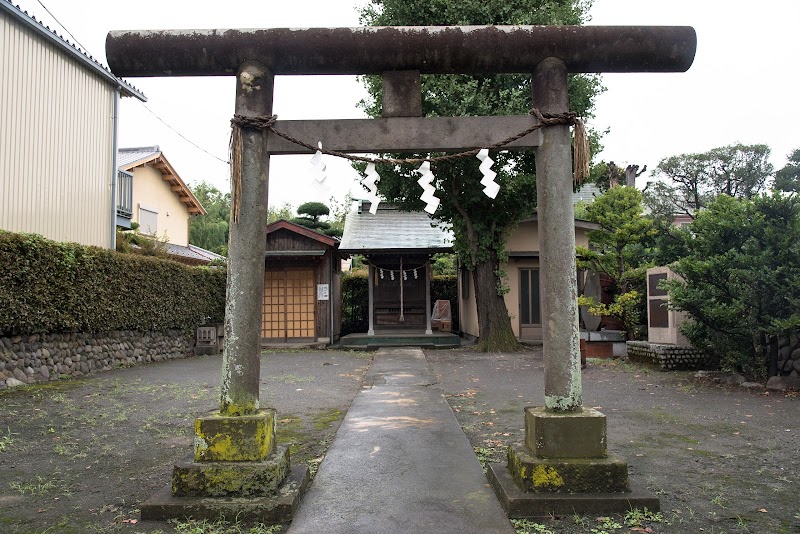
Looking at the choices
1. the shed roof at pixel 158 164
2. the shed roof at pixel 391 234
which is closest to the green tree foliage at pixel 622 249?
the shed roof at pixel 391 234

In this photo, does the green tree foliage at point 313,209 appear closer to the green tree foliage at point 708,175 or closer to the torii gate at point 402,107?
the green tree foliage at point 708,175

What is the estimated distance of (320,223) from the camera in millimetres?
29031

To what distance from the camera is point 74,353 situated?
36.5 ft

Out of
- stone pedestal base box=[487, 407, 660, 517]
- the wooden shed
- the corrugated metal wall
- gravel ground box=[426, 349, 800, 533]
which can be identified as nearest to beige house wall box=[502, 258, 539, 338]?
the wooden shed

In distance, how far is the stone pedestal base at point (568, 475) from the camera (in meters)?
3.69

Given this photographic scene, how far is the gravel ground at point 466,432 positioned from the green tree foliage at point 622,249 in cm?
255

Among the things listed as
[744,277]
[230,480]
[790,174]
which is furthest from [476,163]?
[790,174]

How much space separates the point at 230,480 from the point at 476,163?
1161 centimetres

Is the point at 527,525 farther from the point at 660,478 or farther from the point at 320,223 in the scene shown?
the point at 320,223

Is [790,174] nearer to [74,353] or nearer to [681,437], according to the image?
[681,437]

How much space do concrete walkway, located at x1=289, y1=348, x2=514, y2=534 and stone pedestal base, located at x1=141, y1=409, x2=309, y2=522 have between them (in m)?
0.22

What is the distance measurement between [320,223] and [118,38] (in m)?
24.9

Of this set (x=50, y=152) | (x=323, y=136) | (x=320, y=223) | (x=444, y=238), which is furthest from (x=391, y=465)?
(x=320, y=223)

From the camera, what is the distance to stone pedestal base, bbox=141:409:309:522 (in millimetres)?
3639
